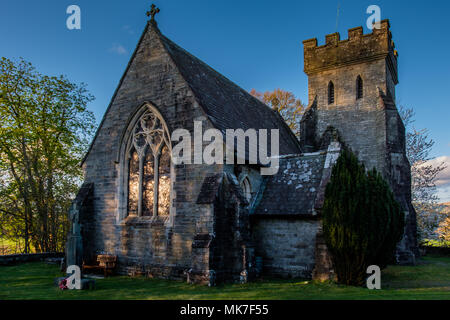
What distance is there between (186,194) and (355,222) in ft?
19.2

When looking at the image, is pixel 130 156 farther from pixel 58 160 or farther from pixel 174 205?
pixel 58 160

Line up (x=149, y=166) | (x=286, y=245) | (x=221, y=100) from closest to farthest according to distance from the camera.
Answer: (x=286, y=245) → (x=149, y=166) → (x=221, y=100)

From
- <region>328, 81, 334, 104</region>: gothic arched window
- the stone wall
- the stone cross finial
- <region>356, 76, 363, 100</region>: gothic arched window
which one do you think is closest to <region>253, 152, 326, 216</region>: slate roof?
the stone wall

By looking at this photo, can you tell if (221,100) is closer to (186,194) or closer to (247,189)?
(247,189)

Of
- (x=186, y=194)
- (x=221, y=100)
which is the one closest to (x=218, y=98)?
(x=221, y=100)

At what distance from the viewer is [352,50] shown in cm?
2353

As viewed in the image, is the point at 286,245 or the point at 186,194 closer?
the point at 186,194

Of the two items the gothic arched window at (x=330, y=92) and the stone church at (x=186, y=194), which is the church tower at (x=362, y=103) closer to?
the gothic arched window at (x=330, y=92)

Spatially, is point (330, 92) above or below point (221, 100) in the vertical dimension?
above

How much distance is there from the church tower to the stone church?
2.36 metres

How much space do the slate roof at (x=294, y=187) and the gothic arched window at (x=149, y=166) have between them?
382cm

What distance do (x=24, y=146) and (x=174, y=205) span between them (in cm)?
1425

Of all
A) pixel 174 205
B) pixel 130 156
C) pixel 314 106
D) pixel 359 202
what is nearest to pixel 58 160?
pixel 130 156

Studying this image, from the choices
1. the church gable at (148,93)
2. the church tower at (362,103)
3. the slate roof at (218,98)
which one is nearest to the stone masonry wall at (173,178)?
the church gable at (148,93)
